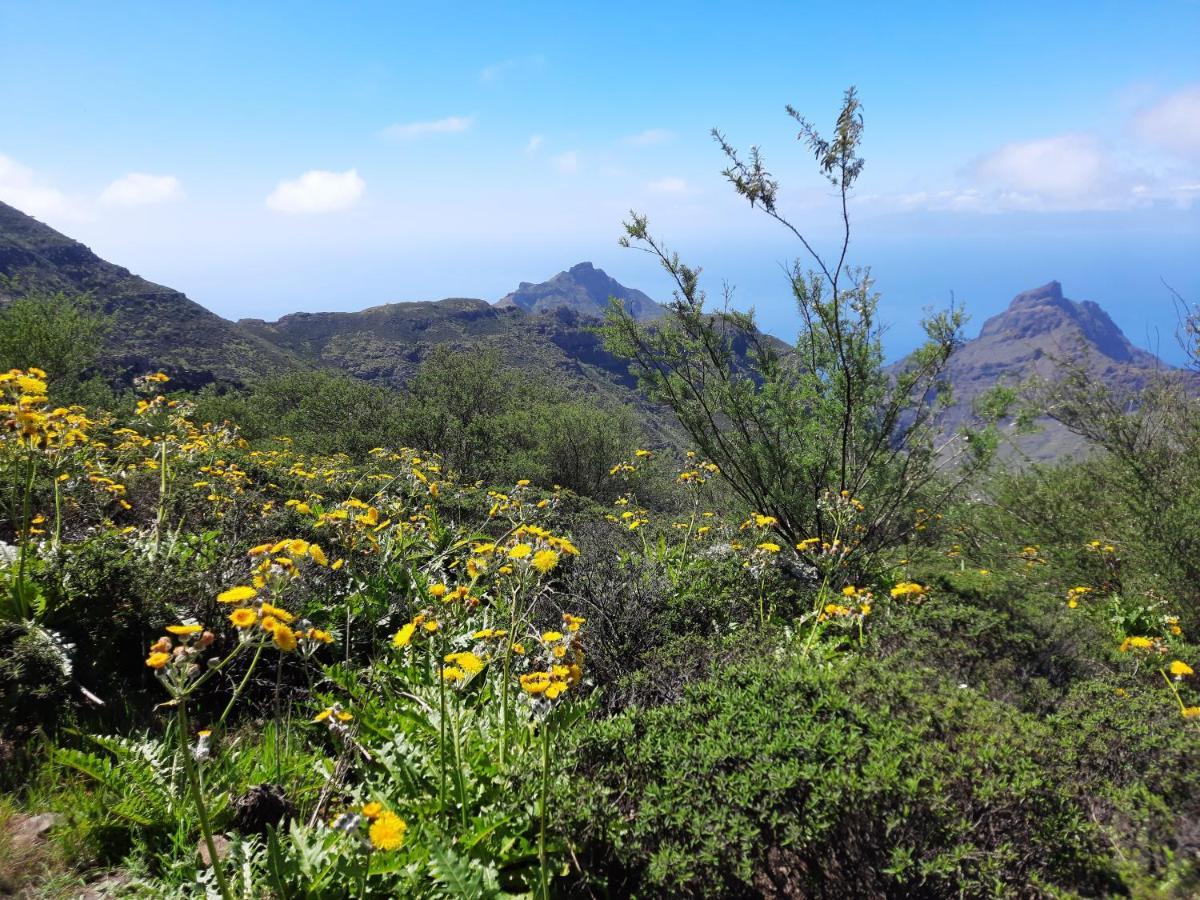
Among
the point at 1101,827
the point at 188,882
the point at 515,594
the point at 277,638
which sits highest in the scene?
the point at 515,594

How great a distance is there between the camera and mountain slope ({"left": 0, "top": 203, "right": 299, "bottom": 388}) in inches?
2026

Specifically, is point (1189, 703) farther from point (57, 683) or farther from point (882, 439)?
point (57, 683)

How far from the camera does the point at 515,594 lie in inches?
94.9

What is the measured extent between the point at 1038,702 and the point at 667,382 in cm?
425

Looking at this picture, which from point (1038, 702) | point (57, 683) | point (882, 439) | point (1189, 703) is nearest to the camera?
point (57, 683)

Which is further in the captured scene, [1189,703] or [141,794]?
[1189,703]

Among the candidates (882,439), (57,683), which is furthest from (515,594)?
(882,439)

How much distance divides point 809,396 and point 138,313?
69375mm

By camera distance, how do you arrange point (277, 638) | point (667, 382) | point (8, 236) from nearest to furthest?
point (277, 638) → point (667, 382) → point (8, 236)

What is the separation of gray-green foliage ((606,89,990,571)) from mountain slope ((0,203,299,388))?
166 ft

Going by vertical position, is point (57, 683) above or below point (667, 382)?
below

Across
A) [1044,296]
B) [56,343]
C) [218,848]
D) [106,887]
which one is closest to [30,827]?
[106,887]

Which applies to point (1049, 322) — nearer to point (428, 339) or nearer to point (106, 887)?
point (428, 339)

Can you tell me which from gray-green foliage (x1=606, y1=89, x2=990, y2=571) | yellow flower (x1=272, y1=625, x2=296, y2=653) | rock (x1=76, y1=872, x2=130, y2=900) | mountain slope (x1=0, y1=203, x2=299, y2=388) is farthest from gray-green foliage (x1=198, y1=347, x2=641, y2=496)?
mountain slope (x1=0, y1=203, x2=299, y2=388)
